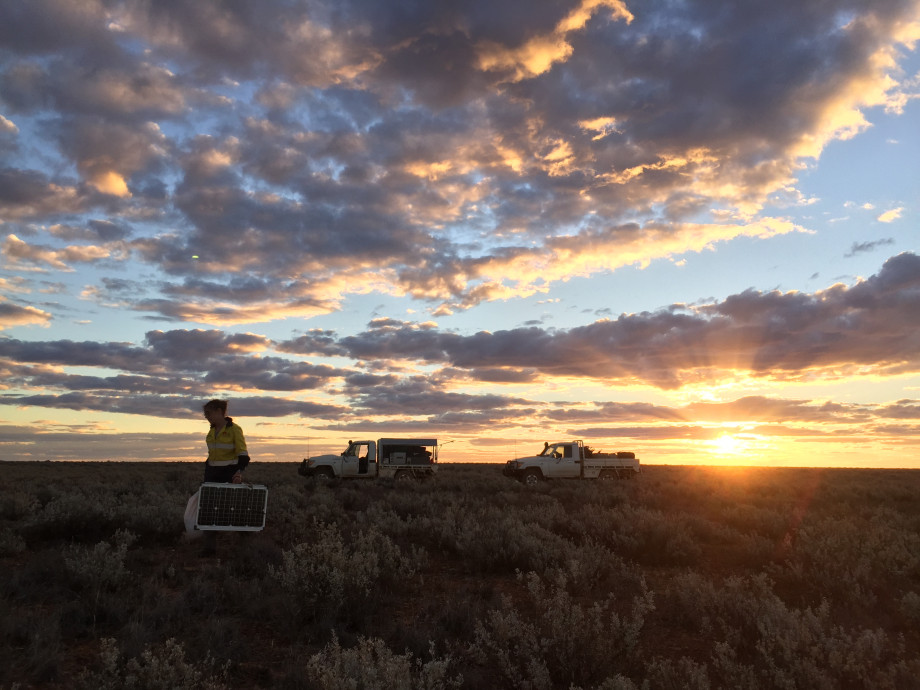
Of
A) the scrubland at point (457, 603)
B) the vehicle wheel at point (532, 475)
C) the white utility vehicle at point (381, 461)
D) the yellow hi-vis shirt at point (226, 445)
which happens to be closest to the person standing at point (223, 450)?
the yellow hi-vis shirt at point (226, 445)

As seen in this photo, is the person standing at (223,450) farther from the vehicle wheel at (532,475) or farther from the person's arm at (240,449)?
the vehicle wheel at (532,475)

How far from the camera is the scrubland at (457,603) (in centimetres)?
483

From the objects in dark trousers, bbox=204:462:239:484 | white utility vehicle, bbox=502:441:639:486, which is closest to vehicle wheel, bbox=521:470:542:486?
white utility vehicle, bbox=502:441:639:486

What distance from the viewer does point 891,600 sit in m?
7.01

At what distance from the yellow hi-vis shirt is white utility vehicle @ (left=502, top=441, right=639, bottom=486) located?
76.1ft

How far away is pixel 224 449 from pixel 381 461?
72.1 ft

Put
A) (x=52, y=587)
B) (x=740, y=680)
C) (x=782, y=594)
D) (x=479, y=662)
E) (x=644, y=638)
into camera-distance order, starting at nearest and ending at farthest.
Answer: (x=740, y=680)
(x=479, y=662)
(x=644, y=638)
(x=52, y=587)
(x=782, y=594)

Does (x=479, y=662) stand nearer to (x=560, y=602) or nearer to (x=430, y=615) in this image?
(x=560, y=602)

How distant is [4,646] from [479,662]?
4.07 m

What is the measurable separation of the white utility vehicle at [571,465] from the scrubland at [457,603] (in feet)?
62.9

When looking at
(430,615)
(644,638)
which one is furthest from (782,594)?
(430,615)

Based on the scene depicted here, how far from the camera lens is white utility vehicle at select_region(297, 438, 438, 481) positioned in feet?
95.2

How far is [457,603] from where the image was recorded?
269 inches

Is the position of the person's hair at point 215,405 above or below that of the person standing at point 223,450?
above
